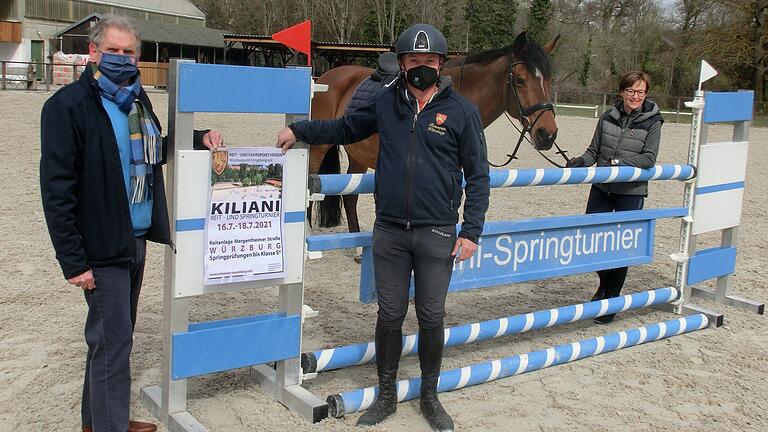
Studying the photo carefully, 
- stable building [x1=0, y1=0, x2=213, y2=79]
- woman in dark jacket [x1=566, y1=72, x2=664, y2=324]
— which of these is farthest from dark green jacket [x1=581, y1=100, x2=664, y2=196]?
stable building [x1=0, y1=0, x2=213, y2=79]

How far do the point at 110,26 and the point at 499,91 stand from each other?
376cm

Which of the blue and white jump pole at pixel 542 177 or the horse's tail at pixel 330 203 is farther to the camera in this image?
the horse's tail at pixel 330 203

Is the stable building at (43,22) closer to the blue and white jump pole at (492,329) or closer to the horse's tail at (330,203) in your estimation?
the horse's tail at (330,203)

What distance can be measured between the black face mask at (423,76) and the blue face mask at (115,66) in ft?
3.84

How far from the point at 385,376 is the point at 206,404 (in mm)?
876

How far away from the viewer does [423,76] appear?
3195 millimetres

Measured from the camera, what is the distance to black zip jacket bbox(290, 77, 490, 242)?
10.6 feet

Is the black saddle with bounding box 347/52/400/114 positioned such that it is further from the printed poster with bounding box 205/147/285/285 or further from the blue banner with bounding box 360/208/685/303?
the printed poster with bounding box 205/147/285/285

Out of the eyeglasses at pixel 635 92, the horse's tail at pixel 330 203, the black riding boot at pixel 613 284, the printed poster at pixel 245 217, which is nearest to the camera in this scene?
the printed poster at pixel 245 217

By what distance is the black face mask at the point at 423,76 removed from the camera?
10.5 feet

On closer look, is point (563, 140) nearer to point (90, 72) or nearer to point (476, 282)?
point (476, 282)

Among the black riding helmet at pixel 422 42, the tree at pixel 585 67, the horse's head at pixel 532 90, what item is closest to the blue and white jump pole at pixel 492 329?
the horse's head at pixel 532 90

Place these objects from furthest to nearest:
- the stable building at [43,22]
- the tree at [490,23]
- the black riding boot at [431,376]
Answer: the tree at [490,23] < the stable building at [43,22] < the black riding boot at [431,376]

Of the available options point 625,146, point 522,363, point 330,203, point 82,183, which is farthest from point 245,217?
point 330,203
